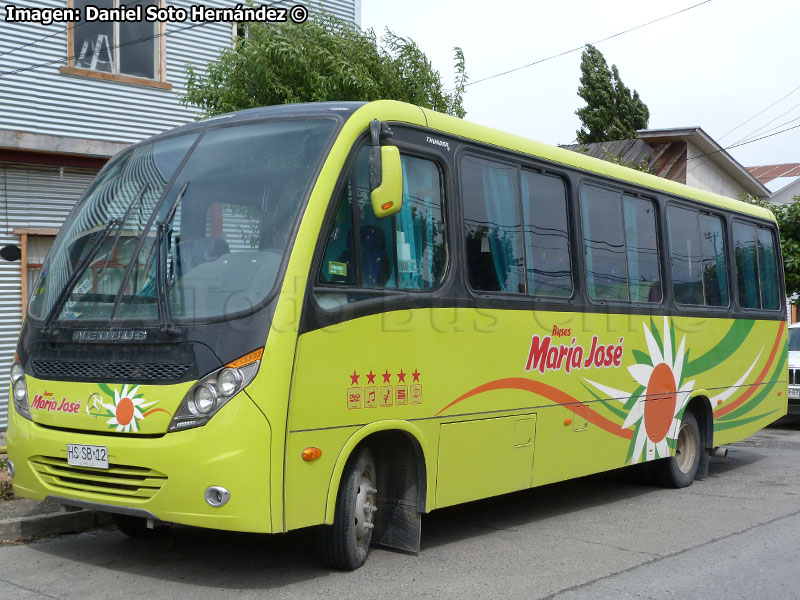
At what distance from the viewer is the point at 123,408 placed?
581cm

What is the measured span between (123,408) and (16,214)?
9.02m

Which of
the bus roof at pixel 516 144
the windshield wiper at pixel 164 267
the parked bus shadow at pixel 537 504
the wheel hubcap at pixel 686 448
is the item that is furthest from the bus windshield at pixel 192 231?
the wheel hubcap at pixel 686 448

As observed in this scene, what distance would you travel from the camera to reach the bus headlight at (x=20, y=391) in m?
6.38

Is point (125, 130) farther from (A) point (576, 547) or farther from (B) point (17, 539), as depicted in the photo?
(A) point (576, 547)

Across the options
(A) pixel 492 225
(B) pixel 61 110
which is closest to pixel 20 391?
(A) pixel 492 225

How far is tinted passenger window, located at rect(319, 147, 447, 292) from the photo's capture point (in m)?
6.22

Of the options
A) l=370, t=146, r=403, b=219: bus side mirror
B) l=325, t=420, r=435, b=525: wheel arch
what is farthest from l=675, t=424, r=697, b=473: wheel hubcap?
l=370, t=146, r=403, b=219: bus side mirror

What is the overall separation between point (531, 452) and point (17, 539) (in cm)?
392

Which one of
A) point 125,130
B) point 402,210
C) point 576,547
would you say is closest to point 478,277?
point 402,210

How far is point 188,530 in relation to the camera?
25.3 ft

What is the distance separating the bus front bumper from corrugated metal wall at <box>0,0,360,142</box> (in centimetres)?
905

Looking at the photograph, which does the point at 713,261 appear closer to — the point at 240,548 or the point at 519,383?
the point at 519,383

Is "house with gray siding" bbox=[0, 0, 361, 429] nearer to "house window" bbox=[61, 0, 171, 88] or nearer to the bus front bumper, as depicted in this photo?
"house window" bbox=[61, 0, 171, 88]

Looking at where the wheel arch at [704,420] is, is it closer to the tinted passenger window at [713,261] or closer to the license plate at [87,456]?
the tinted passenger window at [713,261]
